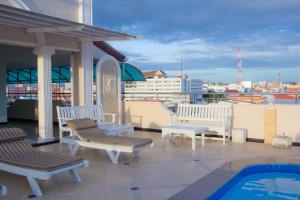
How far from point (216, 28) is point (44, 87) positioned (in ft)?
54.7

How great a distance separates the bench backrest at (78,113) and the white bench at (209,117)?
2.21 meters

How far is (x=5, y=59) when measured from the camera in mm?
13727

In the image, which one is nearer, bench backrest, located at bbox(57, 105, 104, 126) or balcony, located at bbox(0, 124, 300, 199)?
balcony, located at bbox(0, 124, 300, 199)

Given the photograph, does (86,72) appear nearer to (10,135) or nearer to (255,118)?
(10,135)

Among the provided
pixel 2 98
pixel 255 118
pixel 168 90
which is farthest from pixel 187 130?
pixel 168 90

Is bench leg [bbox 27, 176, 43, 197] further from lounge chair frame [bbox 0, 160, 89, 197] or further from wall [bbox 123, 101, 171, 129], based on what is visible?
wall [bbox 123, 101, 171, 129]

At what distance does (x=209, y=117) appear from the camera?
9.52 meters

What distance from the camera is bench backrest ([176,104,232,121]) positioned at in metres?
9.27

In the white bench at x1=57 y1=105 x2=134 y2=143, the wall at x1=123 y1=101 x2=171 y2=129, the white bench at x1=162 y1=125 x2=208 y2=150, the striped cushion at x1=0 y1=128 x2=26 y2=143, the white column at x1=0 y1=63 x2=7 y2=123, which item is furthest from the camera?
the white column at x1=0 y1=63 x2=7 y2=123

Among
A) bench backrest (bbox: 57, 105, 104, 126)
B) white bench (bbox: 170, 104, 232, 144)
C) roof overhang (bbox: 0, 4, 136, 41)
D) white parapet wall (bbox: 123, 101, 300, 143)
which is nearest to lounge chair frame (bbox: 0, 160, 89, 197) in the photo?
roof overhang (bbox: 0, 4, 136, 41)

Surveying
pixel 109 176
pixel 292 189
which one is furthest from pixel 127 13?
pixel 292 189

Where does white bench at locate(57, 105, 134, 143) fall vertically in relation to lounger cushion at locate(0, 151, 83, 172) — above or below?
above

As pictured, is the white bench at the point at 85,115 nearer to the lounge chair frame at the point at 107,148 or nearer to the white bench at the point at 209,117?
the lounge chair frame at the point at 107,148

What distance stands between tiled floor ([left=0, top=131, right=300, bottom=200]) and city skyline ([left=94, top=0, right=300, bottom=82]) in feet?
12.6
